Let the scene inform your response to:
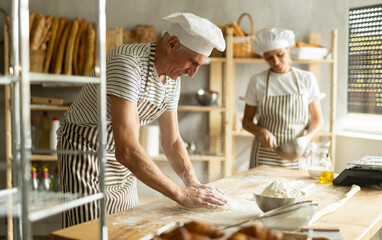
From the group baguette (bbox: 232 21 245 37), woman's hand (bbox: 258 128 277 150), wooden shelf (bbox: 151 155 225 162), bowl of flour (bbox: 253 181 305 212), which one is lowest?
wooden shelf (bbox: 151 155 225 162)

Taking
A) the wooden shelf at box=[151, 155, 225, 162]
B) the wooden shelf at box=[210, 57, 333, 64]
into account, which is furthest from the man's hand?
the wooden shelf at box=[210, 57, 333, 64]

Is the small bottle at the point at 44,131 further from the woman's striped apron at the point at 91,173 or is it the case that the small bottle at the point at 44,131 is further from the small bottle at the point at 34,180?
the woman's striped apron at the point at 91,173

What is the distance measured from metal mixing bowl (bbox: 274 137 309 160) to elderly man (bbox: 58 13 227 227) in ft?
2.18

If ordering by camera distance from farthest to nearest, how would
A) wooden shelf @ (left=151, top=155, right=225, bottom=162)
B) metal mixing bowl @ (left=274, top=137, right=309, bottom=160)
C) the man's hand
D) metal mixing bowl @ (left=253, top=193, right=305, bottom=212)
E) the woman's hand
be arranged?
wooden shelf @ (left=151, top=155, right=225, bottom=162) → the woman's hand → metal mixing bowl @ (left=274, top=137, right=309, bottom=160) → the man's hand → metal mixing bowl @ (left=253, top=193, right=305, bottom=212)

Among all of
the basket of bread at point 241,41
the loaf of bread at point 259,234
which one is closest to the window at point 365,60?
the basket of bread at point 241,41

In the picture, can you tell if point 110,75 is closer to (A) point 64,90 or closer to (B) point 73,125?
(B) point 73,125

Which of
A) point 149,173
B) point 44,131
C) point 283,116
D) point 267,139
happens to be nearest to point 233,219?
point 149,173

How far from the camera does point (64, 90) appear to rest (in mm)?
4090

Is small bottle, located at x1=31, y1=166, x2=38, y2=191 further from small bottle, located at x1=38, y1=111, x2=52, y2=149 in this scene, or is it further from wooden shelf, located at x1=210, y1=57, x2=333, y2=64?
wooden shelf, located at x1=210, y1=57, x2=333, y2=64

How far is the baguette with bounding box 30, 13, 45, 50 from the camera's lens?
12.0ft

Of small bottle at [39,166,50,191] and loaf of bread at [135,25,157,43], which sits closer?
small bottle at [39,166,50,191]

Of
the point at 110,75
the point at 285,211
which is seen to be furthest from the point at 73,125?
the point at 285,211

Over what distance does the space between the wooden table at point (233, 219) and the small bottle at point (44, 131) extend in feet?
7.50

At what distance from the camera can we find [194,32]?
1668mm
